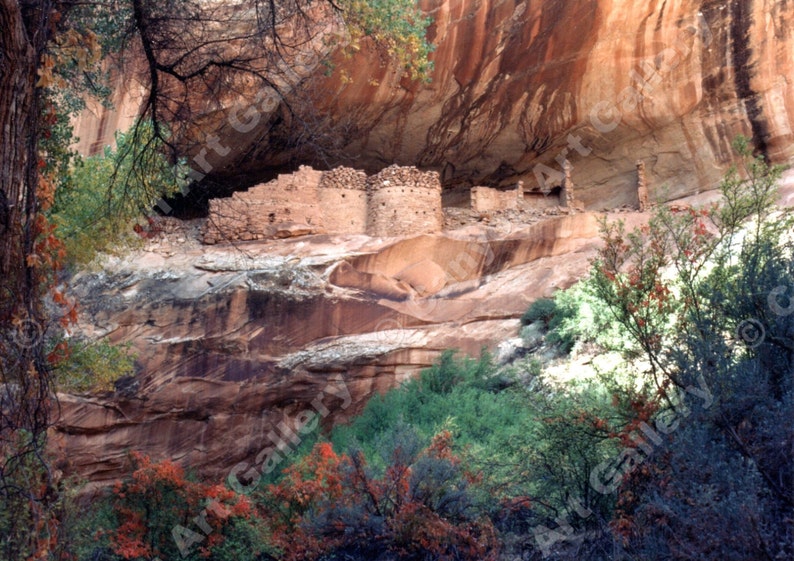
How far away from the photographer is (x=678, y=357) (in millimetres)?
6727

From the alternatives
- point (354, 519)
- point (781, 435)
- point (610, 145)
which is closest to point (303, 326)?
point (354, 519)

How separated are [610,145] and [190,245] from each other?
9368 mm

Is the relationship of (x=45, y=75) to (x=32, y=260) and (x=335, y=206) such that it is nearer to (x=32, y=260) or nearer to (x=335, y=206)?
(x=32, y=260)

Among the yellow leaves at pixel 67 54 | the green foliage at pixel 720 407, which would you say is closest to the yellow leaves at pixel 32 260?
the yellow leaves at pixel 67 54

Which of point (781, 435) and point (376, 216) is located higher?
point (376, 216)

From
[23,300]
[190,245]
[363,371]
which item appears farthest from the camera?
[190,245]

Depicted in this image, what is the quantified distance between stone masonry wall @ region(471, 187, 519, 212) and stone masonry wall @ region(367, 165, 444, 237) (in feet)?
2.95

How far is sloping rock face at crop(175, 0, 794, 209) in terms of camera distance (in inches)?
619

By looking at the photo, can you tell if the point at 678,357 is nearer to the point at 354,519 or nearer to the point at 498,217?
the point at 354,519

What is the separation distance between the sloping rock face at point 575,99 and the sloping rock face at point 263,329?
2573mm

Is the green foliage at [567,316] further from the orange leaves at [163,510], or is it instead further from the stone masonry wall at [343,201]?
the orange leaves at [163,510]

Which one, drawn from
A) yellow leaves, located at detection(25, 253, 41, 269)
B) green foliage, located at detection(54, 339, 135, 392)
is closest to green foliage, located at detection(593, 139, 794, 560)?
yellow leaves, located at detection(25, 253, 41, 269)

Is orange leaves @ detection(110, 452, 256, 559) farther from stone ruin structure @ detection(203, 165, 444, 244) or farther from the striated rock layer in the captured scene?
the striated rock layer

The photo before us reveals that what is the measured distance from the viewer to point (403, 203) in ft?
54.4
